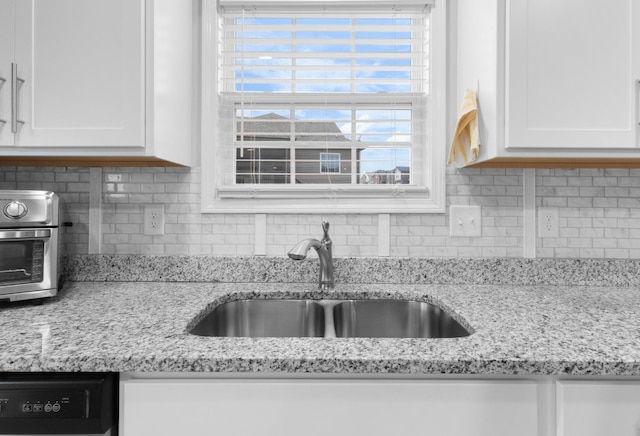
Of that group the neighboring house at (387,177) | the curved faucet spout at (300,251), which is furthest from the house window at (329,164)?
the curved faucet spout at (300,251)

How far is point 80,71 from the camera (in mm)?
1255

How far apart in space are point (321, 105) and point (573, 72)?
2.99 feet

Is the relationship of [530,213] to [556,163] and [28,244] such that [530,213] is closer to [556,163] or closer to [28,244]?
[556,163]

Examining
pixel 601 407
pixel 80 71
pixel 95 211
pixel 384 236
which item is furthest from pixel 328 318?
pixel 80 71

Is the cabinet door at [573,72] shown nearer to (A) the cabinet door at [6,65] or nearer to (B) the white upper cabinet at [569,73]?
(B) the white upper cabinet at [569,73]

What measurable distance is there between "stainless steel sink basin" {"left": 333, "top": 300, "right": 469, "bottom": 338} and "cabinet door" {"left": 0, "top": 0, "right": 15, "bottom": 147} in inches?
47.2

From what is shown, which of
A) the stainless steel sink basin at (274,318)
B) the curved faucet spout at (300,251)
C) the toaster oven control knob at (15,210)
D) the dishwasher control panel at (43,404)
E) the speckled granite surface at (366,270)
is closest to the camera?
the dishwasher control panel at (43,404)

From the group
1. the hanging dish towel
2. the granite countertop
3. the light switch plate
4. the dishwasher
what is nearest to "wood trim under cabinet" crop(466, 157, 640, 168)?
the hanging dish towel

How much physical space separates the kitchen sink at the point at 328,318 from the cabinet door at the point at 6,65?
2.85 ft

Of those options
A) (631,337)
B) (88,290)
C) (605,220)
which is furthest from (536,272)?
(88,290)

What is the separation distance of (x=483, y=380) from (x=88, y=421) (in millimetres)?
808

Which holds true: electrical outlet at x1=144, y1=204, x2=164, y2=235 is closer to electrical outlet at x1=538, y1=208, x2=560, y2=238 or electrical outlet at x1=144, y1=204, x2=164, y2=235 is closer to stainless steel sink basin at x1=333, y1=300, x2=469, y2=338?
stainless steel sink basin at x1=333, y1=300, x2=469, y2=338

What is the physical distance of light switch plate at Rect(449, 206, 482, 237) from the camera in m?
1.62

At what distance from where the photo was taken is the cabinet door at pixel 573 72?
1251 millimetres
